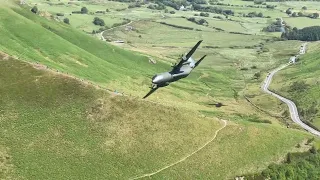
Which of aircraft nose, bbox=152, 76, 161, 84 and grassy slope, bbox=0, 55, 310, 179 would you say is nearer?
aircraft nose, bbox=152, 76, 161, 84

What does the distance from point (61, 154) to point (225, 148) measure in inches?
1511

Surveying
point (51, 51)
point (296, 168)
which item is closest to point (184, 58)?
point (296, 168)

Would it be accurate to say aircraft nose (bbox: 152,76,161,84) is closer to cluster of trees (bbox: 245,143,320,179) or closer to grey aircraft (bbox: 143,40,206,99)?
grey aircraft (bbox: 143,40,206,99)

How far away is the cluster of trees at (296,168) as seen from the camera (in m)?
98.8

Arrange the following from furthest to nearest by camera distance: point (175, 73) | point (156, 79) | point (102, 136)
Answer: point (102, 136)
point (175, 73)
point (156, 79)

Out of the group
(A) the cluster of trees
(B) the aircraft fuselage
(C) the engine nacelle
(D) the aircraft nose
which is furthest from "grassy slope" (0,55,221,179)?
(D) the aircraft nose

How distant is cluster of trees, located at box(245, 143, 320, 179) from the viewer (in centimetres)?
9875

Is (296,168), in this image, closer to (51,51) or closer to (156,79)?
(156,79)

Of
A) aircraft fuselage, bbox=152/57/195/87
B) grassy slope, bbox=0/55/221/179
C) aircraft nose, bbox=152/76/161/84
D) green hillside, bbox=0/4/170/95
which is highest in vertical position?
aircraft nose, bbox=152/76/161/84

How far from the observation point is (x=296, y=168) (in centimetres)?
10206

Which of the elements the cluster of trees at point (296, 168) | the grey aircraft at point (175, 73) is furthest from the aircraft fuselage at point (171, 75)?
the cluster of trees at point (296, 168)

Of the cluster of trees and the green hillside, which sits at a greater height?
the cluster of trees

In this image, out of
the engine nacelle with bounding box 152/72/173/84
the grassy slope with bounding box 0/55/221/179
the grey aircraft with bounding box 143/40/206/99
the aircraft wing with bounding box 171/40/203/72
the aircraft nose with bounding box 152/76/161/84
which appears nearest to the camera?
the aircraft nose with bounding box 152/76/161/84

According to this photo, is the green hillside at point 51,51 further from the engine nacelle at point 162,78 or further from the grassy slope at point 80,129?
the engine nacelle at point 162,78
